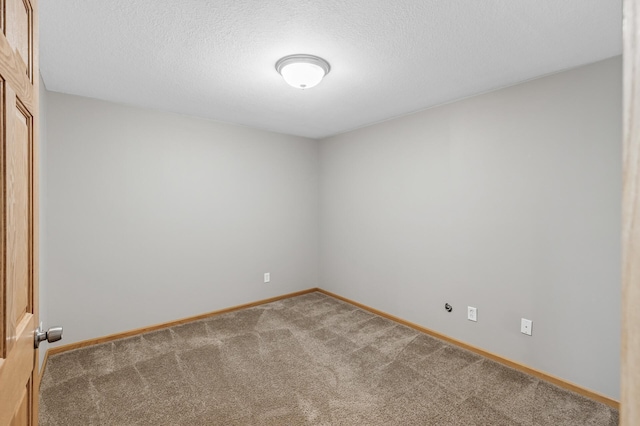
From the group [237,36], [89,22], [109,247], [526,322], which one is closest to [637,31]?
[237,36]

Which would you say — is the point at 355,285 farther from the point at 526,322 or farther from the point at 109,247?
the point at 109,247

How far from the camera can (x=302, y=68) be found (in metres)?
2.12

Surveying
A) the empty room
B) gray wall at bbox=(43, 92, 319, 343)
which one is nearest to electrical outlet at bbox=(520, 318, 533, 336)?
the empty room

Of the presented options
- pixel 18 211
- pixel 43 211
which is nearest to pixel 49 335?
pixel 18 211

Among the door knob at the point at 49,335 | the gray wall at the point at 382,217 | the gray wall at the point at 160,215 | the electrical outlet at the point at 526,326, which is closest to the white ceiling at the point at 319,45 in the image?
the gray wall at the point at 382,217

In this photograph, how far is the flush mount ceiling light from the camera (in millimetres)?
2090

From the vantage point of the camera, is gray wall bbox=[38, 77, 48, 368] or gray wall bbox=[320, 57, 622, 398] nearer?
gray wall bbox=[320, 57, 622, 398]

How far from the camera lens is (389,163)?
3.57 meters

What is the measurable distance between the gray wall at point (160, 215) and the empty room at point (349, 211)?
0.07ft

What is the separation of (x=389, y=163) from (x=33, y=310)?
3.21 meters

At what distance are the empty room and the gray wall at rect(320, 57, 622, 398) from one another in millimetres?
17

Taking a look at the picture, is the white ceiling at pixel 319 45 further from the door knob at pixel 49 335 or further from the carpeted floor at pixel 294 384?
the carpeted floor at pixel 294 384

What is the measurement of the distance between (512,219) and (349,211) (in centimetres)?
197

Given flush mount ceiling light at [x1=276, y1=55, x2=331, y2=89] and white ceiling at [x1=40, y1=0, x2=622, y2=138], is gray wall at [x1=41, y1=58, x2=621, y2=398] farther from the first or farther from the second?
flush mount ceiling light at [x1=276, y1=55, x2=331, y2=89]
